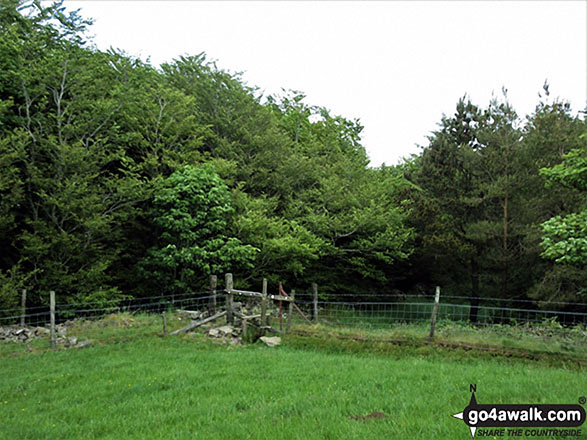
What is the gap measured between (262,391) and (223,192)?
35.6 ft

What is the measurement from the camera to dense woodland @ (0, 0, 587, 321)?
1420 centimetres

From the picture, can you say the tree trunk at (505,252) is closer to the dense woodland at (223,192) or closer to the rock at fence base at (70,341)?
the dense woodland at (223,192)

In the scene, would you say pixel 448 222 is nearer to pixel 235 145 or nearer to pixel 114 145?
pixel 235 145

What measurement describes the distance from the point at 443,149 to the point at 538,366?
14.8 m

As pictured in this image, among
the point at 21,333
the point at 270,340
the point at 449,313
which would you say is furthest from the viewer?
the point at 449,313

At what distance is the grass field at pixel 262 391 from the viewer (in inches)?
180

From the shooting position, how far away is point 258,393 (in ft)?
19.5

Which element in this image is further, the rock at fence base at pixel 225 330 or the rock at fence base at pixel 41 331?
the rock at fence base at pixel 41 331

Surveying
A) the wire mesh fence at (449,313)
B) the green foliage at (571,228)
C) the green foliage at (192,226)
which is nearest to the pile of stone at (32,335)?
the green foliage at (192,226)

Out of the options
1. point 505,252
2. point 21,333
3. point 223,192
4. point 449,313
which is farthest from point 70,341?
point 505,252

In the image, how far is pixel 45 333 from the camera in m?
11.4
